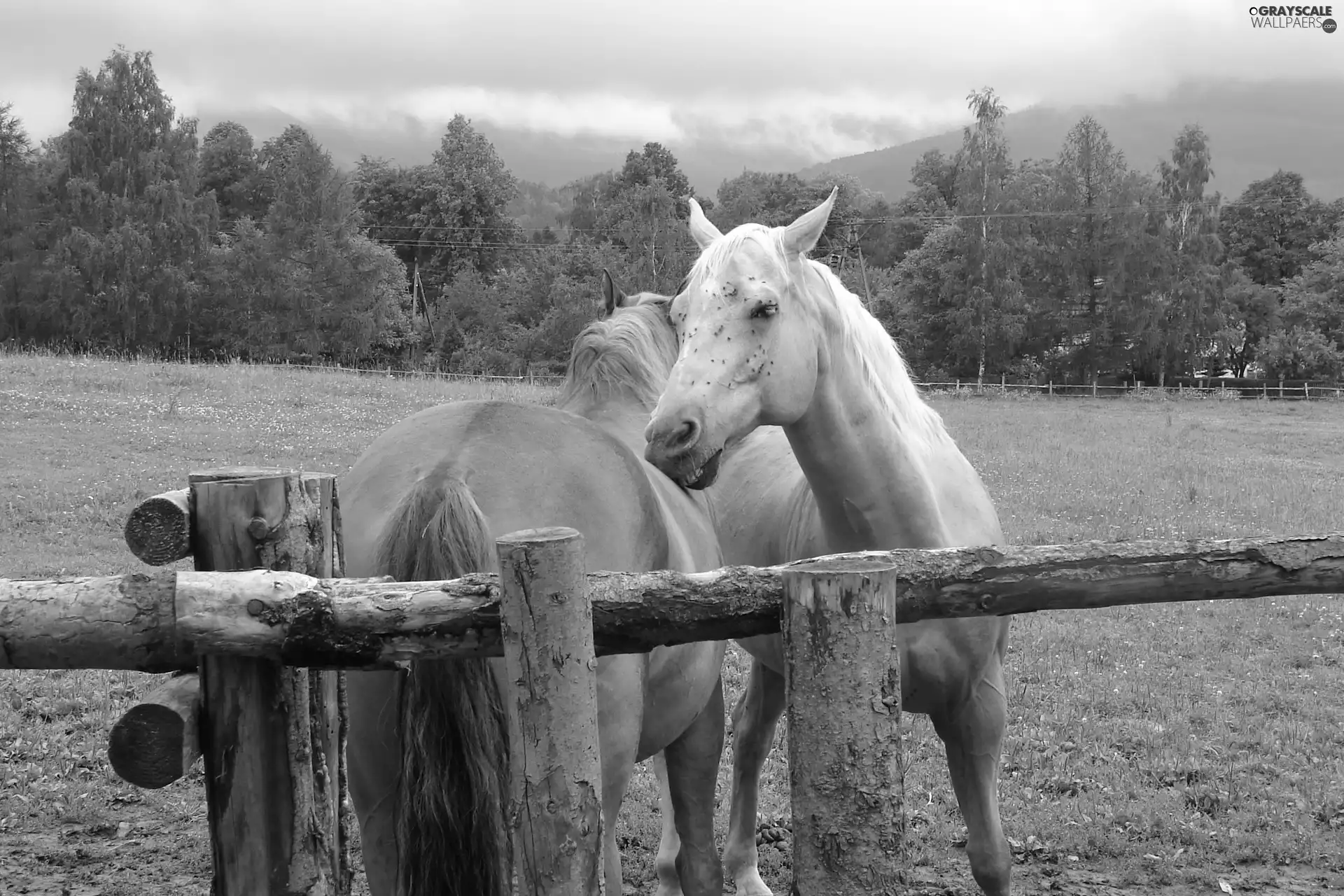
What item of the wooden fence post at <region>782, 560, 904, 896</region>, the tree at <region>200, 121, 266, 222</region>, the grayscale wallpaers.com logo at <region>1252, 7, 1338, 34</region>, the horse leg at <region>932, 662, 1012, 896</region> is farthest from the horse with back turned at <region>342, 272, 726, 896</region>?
the tree at <region>200, 121, 266, 222</region>

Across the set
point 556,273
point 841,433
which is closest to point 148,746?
point 841,433

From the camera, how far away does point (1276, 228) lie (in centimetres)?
5809

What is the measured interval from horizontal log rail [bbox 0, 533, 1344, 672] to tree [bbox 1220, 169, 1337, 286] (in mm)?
63351

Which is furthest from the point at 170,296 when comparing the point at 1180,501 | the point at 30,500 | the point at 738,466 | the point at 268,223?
the point at 738,466

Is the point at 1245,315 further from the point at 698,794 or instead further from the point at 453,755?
the point at 453,755

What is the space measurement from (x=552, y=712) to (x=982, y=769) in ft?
7.37

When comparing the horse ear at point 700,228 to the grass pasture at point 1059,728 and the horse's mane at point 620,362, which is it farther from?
the grass pasture at point 1059,728

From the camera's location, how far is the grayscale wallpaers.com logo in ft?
60.3

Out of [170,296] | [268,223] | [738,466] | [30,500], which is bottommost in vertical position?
[30,500]

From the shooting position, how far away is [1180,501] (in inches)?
527

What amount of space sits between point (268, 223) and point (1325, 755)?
4577cm

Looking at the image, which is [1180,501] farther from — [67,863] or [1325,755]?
[67,863]

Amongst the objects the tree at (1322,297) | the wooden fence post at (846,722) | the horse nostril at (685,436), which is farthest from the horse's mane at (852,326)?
the tree at (1322,297)

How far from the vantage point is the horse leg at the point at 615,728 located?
2820mm
